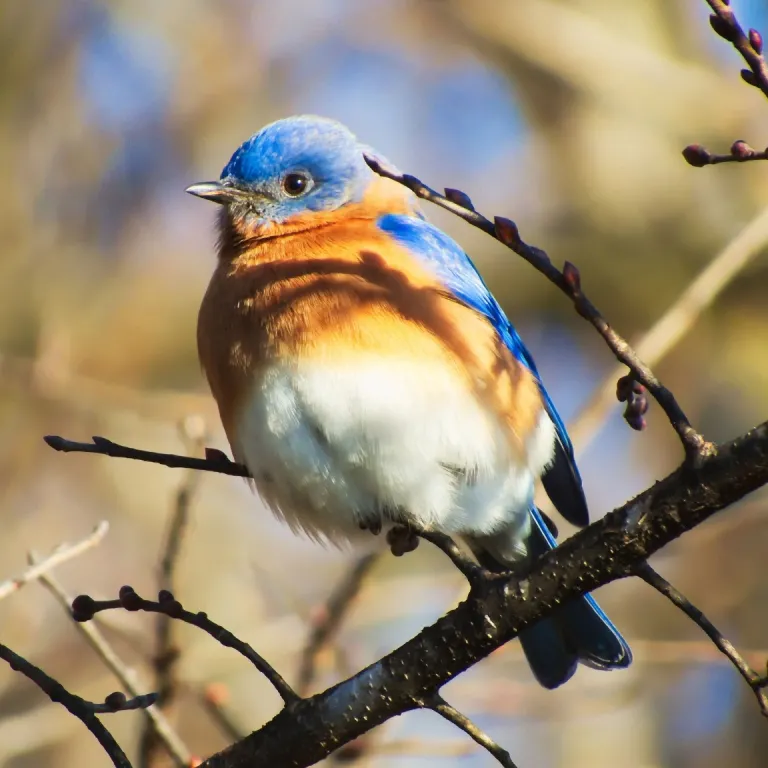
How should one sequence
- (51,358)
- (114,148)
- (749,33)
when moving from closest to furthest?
(749,33) < (51,358) < (114,148)

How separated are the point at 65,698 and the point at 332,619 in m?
1.38

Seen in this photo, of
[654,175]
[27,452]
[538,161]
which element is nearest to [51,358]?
[27,452]

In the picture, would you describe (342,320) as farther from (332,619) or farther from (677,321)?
(677,321)

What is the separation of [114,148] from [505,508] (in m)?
4.61

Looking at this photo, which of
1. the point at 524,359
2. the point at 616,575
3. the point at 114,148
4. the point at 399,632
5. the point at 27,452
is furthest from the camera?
the point at 114,148

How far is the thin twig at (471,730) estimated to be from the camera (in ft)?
8.23

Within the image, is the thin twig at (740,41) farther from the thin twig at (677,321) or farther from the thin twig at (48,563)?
the thin twig at (677,321)

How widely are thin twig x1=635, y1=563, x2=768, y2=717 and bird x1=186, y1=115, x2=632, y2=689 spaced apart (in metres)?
0.80

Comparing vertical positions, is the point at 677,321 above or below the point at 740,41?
above

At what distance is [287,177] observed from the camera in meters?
4.25

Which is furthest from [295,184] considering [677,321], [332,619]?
[332,619]

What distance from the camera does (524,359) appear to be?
4.30 metres

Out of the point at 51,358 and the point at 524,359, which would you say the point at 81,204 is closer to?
the point at 51,358

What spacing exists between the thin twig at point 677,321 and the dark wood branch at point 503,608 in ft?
4.65
